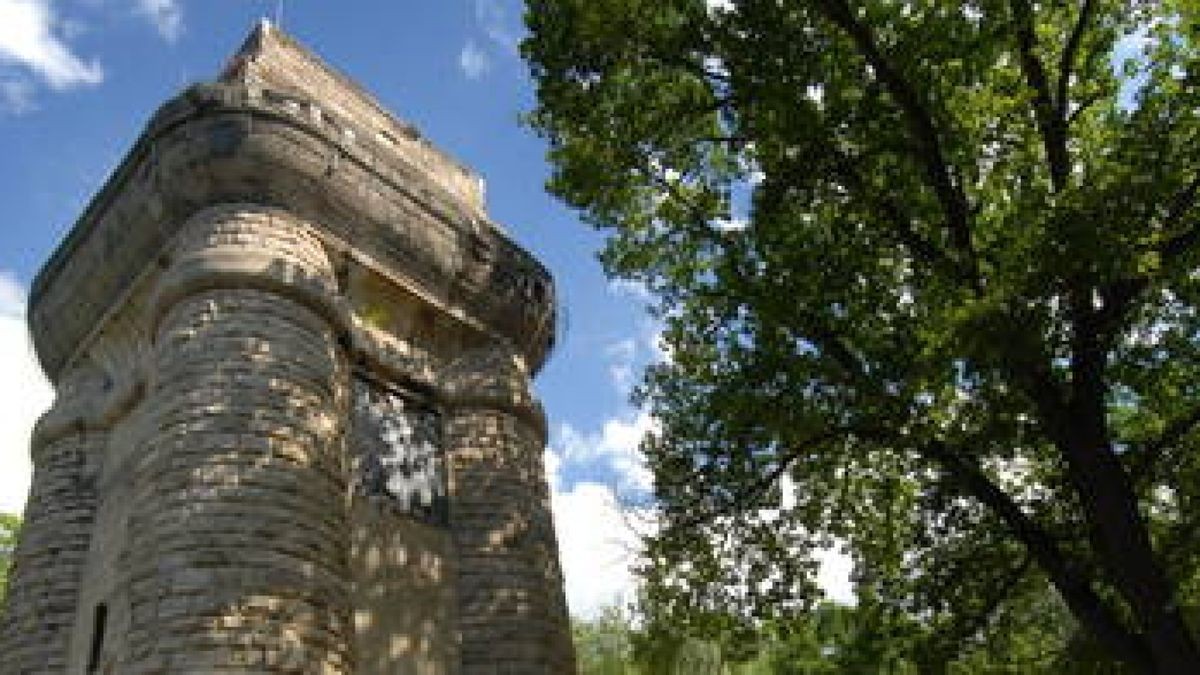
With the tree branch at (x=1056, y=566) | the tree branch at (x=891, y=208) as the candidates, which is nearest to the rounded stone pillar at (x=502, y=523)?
the tree branch at (x=1056, y=566)

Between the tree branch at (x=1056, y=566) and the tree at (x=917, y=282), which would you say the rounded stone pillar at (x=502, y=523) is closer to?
the tree at (x=917, y=282)

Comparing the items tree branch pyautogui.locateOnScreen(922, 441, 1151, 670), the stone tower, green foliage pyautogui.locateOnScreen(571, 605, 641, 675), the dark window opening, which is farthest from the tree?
green foliage pyautogui.locateOnScreen(571, 605, 641, 675)

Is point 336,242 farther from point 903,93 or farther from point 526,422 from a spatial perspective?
point 903,93

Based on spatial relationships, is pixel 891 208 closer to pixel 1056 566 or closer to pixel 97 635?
pixel 1056 566

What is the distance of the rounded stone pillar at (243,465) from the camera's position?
783cm

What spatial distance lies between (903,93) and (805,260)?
1.65m

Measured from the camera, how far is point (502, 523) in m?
10.8

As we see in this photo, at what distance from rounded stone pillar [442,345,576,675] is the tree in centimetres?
128

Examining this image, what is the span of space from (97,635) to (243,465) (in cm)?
225

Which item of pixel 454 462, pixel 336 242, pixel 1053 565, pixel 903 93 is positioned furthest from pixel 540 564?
pixel 903 93

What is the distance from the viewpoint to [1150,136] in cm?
780

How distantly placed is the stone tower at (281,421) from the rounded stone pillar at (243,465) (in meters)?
0.02

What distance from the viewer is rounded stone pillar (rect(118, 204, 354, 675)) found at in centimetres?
783

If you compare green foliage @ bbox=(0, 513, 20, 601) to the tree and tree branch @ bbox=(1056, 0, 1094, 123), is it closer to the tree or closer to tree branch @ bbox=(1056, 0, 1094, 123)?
the tree
